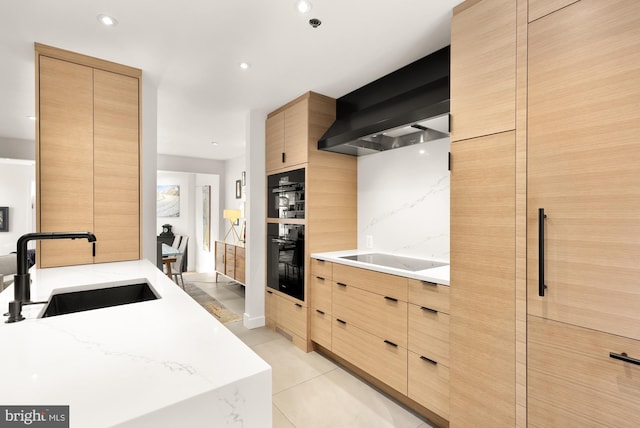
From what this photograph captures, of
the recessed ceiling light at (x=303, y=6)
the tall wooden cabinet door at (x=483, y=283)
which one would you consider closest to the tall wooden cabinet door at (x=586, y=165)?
the tall wooden cabinet door at (x=483, y=283)

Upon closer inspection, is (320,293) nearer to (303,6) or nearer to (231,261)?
(303,6)

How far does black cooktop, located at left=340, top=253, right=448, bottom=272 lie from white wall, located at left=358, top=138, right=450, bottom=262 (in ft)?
0.33

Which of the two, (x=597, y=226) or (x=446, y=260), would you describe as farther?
(x=446, y=260)

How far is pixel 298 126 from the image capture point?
3.03m

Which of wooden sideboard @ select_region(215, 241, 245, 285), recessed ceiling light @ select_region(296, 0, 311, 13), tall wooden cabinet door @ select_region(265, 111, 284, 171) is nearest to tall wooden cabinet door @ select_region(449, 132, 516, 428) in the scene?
recessed ceiling light @ select_region(296, 0, 311, 13)

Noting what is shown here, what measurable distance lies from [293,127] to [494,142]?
2032 mm

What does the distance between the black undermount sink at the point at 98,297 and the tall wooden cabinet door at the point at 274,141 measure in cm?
192

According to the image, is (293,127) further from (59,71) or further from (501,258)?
(501,258)

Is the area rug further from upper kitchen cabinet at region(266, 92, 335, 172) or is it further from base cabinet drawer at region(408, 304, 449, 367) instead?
base cabinet drawer at region(408, 304, 449, 367)

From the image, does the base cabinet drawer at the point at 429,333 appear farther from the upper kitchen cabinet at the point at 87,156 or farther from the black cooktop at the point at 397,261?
the upper kitchen cabinet at the point at 87,156

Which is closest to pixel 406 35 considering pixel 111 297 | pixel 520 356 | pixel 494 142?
pixel 494 142

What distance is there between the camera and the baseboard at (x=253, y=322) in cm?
348

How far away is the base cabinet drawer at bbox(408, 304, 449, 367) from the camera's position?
5.93 feet

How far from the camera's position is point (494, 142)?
4.97 feet
